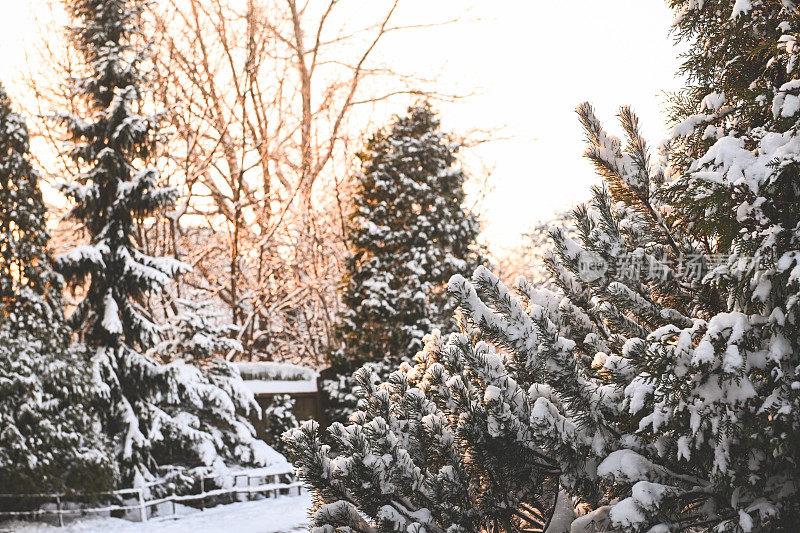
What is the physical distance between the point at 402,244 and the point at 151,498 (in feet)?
27.3

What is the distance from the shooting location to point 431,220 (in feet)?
Answer: 58.0

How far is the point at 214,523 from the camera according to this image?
11.5m

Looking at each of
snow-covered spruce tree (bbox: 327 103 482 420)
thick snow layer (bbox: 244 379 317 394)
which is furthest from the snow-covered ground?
snow-covered spruce tree (bbox: 327 103 482 420)

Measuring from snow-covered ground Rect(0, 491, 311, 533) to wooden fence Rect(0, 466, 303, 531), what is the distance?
0.20 meters

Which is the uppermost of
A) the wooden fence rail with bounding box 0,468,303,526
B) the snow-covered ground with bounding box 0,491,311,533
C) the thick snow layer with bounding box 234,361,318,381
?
the thick snow layer with bounding box 234,361,318,381

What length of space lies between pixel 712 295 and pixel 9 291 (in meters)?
10.5

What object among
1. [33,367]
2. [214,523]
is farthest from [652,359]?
[214,523]

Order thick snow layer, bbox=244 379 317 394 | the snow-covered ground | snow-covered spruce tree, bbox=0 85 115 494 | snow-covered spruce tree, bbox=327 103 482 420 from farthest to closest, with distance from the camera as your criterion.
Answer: thick snow layer, bbox=244 379 317 394 < snow-covered spruce tree, bbox=327 103 482 420 < the snow-covered ground < snow-covered spruce tree, bbox=0 85 115 494

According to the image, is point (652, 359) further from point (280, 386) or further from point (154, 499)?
point (280, 386)

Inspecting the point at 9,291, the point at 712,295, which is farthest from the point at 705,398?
the point at 9,291

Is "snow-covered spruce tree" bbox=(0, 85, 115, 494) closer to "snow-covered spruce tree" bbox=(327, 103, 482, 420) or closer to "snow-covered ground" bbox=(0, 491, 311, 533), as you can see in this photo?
"snow-covered ground" bbox=(0, 491, 311, 533)

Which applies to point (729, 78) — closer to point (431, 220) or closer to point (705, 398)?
point (705, 398)

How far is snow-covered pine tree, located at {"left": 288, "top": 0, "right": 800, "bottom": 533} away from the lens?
6.00 ft

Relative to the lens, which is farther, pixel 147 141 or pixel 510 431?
pixel 147 141
